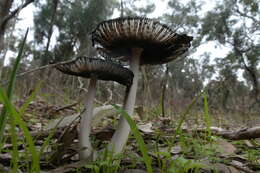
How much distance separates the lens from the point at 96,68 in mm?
1077

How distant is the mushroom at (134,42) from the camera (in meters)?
1.10

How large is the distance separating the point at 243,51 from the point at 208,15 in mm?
4613

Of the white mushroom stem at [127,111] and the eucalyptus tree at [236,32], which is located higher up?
the eucalyptus tree at [236,32]

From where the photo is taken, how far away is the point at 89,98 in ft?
3.80

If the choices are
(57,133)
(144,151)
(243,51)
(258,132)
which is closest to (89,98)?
(57,133)

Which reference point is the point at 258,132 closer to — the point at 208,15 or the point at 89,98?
the point at 89,98

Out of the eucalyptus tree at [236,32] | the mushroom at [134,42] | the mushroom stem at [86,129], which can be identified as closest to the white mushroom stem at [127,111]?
the mushroom at [134,42]

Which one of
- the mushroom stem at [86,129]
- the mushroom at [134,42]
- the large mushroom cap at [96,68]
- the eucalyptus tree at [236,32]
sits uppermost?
the eucalyptus tree at [236,32]

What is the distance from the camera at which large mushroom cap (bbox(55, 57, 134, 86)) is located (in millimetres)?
1037

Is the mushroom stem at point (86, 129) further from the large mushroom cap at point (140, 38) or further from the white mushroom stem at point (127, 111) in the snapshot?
the large mushroom cap at point (140, 38)

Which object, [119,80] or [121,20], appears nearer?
[121,20]

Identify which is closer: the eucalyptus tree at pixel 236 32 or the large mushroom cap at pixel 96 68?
the large mushroom cap at pixel 96 68

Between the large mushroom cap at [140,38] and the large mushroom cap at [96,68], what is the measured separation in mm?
209

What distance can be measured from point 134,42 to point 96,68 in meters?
0.32
